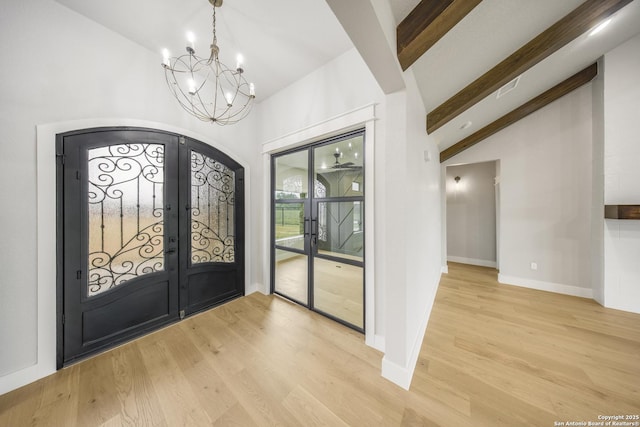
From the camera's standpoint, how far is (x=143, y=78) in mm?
2113

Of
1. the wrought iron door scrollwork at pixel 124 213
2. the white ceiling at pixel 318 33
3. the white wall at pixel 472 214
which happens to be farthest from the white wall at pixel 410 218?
the white wall at pixel 472 214

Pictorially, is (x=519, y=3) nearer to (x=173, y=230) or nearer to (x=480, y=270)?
(x=173, y=230)

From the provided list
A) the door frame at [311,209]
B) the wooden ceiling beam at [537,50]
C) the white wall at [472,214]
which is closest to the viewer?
the wooden ceiling beam at [537,50]

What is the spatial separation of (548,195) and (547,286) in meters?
1.49

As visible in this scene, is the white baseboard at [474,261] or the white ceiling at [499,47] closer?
the white ceiling at [499,47]

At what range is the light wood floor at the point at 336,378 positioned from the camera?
1.28 meters

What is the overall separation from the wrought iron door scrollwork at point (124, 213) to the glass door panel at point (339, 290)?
188cm

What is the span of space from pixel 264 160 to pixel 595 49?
14.7 feet

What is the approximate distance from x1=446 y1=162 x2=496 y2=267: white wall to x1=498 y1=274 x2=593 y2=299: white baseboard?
1.03m

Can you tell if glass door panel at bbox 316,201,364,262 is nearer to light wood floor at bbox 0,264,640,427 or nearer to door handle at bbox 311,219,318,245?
door handle at bbox 311,219,318,245

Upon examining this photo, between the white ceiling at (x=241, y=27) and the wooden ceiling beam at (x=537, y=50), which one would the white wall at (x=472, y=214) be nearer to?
the wooden ceiling beam at (x=537, y=50)

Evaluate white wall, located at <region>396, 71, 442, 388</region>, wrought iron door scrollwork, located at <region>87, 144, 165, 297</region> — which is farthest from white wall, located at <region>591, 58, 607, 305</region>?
wrought iron door scrollwork, located at <region>87, 144, 165, 297</region>

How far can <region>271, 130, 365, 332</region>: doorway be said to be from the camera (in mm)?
2195

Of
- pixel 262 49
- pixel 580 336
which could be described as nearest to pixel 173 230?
pixel 262 49
